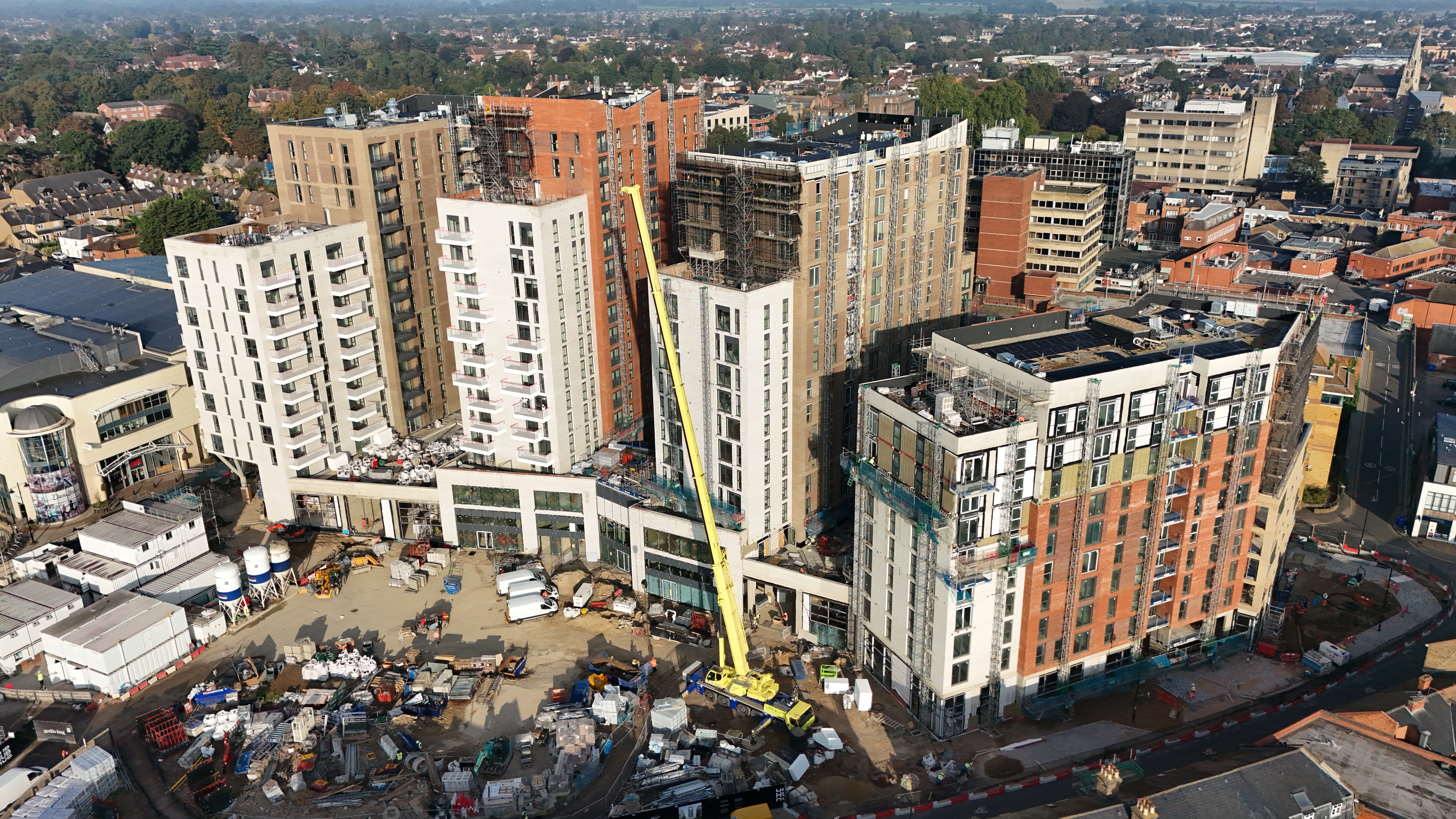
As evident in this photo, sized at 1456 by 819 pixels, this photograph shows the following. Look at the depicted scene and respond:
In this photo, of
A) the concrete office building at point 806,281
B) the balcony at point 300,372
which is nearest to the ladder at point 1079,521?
the concrete office building at point 806,281

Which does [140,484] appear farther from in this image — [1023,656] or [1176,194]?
[1176,194]

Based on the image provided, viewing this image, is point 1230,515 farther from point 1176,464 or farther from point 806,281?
point 806,281

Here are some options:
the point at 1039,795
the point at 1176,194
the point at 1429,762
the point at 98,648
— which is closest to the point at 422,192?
the point at 98,648

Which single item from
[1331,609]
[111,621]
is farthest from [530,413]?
[1331,609]

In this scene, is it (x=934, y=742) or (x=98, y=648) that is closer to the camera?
(x=934, y=742)

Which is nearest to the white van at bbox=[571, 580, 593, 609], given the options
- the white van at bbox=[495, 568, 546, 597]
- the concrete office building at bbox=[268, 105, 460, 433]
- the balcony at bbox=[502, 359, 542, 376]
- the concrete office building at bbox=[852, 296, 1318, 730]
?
the white van at bbox=[495, 568, 546, 597]

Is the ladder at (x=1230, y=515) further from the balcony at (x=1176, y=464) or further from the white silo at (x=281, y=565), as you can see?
the white silo at (x=281, y=565)

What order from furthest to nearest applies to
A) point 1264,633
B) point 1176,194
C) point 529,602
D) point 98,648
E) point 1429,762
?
point 1176,194 → point 529,602 → point 1264,633 → point 98,648 → point 1429,762
